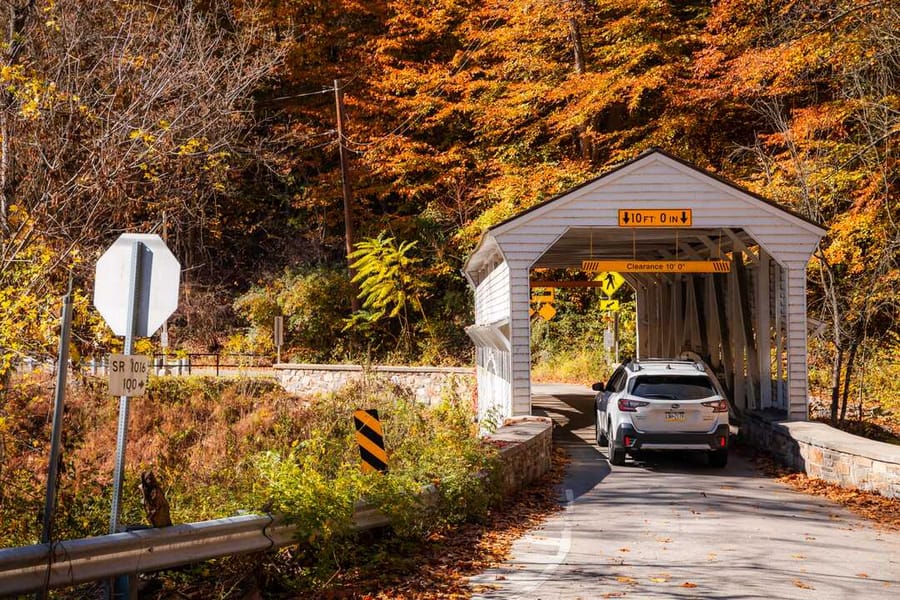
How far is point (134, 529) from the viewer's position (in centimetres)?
663

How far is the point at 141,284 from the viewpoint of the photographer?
728 centimetres

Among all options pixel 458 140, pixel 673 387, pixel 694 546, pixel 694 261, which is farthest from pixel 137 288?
pixel 458 140

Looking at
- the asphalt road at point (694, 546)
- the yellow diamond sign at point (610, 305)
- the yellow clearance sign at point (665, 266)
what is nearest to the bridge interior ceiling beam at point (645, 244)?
the yellow clearance sign at point (665, 266)

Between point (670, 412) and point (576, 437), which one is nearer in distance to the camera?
point (670, 412)

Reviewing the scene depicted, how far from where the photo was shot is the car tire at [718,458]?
52.0 feet

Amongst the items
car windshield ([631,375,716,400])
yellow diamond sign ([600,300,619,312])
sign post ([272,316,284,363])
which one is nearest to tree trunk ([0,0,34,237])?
car windshield ([631,375,716,400])

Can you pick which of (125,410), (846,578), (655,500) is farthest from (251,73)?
(846,578)

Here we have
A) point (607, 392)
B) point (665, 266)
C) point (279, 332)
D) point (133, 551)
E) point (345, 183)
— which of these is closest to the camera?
point (133, 551)

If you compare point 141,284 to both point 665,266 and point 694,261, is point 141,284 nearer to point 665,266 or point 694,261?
point 665,266

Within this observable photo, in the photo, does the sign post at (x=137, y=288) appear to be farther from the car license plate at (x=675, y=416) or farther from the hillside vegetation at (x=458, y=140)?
the hillside vegetation at (x=458, y=140)

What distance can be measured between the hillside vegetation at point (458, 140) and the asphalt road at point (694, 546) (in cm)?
871

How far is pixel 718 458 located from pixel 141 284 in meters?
11.4

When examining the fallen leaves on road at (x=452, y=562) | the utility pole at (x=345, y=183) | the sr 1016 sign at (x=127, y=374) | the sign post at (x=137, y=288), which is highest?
the utility pole at (x=345, y=183)

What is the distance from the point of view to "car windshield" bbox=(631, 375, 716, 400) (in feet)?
50.5
